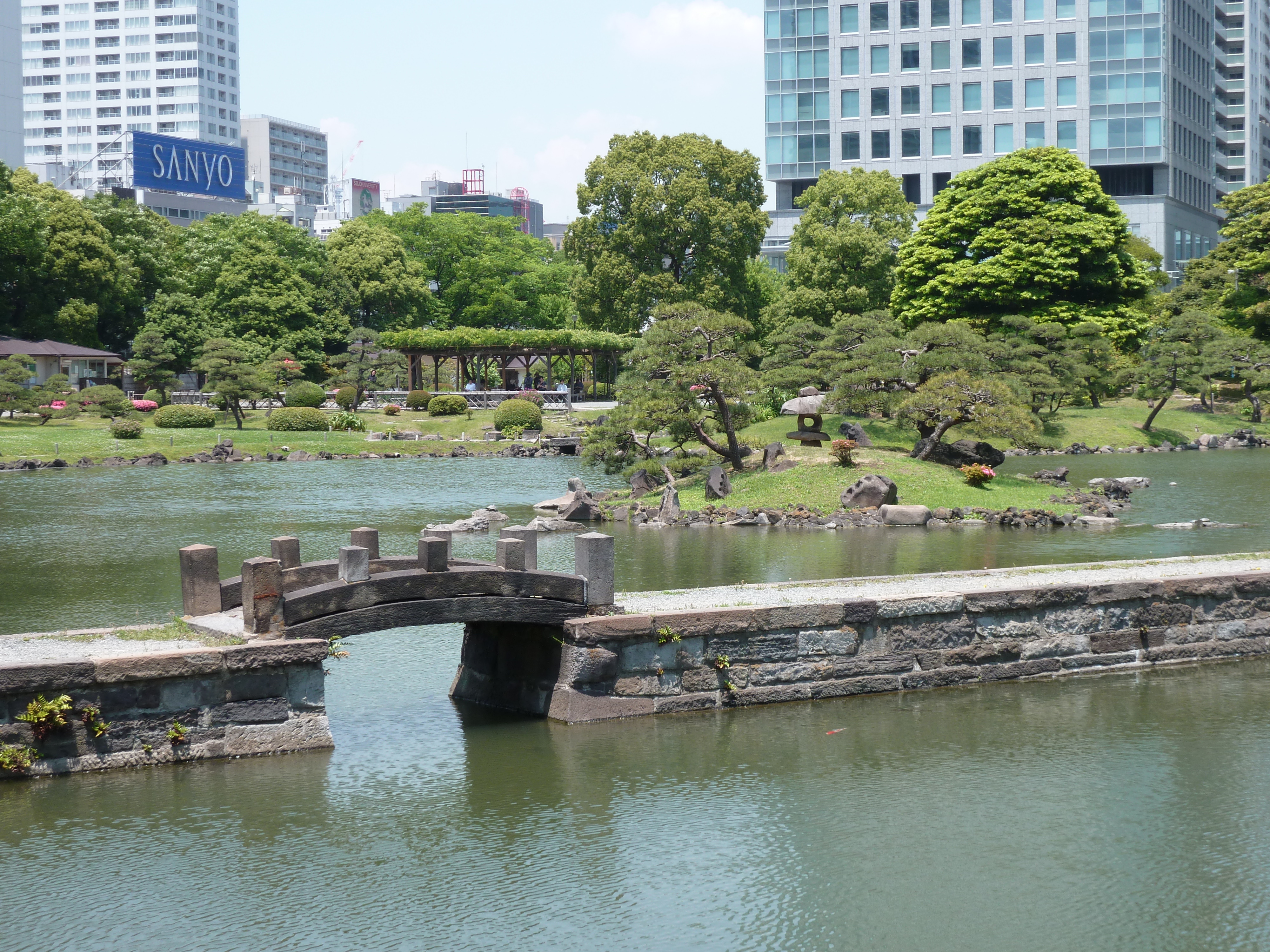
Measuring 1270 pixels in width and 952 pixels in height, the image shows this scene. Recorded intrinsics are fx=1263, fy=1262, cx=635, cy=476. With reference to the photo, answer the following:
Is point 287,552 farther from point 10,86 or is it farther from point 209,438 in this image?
point 10,86

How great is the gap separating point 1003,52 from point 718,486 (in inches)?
2486

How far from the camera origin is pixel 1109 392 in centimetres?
6144

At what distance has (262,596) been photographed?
1340cm

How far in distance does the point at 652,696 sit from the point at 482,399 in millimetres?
61247

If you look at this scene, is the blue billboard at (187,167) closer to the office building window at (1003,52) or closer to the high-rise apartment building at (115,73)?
the high-rise apartment building at (115,73)

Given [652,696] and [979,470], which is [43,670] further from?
[979,470]

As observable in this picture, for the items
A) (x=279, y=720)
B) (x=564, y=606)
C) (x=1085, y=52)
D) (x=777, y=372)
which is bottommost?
(x=279, y=720)

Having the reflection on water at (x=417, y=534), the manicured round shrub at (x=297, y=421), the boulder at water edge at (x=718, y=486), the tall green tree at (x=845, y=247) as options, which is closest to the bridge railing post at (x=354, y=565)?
the reflection on water at (x=417, y=534)

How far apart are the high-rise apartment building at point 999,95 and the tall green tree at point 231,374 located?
41.5 m

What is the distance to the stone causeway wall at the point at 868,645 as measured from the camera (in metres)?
14.6

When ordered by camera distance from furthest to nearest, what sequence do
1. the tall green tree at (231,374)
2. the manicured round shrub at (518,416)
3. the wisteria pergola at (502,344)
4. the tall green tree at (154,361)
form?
the wisteria pergola at (502,344)
the tall green tree at (154,361)
the manicured round shrub at (518,416)
the tall green tree at (231,374)

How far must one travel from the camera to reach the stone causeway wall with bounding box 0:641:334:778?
A: 39.9 feet

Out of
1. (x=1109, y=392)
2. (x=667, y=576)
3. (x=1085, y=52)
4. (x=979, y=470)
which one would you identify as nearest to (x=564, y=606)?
(x=667, y=576)

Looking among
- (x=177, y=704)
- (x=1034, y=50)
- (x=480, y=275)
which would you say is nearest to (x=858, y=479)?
(x=177, y=704)
